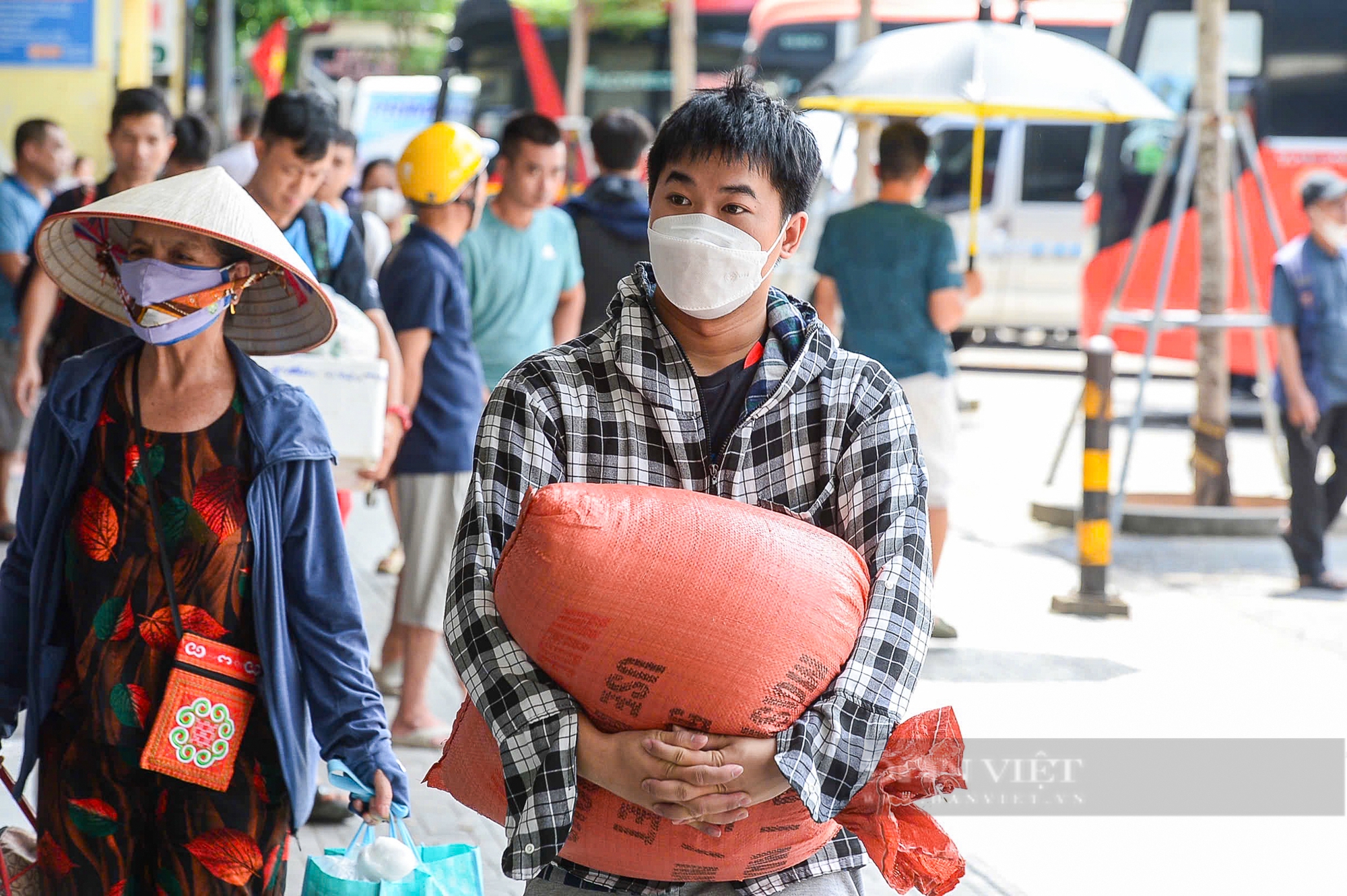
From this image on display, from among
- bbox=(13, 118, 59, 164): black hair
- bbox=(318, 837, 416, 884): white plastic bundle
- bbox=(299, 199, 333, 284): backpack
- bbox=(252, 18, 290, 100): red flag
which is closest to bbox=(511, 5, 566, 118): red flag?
bbox=(252, 18, 290, 100): red flag

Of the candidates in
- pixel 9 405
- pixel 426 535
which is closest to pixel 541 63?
pixel 9 405

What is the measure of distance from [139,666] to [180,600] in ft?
0.41

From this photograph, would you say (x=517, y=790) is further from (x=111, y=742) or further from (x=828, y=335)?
(x=111, y=742)

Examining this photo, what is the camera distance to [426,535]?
17.3 ft

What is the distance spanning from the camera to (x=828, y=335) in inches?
90.4

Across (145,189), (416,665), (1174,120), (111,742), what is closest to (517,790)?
(111,742)

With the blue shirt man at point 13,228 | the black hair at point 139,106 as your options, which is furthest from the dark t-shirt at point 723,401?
the blue shirt man at point 13,228

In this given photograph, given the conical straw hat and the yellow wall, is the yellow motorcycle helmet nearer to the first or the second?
the conical straw hat

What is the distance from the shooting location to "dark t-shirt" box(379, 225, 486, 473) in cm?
519

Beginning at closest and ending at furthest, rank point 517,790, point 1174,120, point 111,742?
point 517,790 → point 111,742 → point 1174,120

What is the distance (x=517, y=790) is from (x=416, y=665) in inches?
129

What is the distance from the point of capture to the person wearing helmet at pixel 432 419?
5211 mm

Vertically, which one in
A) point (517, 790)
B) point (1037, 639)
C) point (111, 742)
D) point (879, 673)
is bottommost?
point (1037, 639)

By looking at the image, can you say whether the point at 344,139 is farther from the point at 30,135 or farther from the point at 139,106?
the point at 30,135
